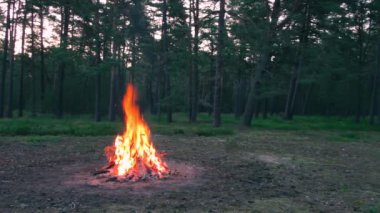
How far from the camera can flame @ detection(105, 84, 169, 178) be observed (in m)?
9.47

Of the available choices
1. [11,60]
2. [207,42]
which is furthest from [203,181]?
[11,60]

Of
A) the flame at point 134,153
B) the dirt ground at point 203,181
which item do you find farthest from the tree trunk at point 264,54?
the flame at point 134,153

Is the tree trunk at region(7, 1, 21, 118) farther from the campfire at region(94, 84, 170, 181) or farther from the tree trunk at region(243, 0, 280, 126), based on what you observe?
the campfire at region(94, 84, 170, 181)

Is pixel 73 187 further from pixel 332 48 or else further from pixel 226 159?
pixel 332 48

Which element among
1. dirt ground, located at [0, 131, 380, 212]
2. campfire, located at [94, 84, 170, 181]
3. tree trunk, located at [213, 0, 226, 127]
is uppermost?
tree trunk, located at [213, 0, 226, 127]

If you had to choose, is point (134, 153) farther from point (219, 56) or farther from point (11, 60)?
point (11, 60)

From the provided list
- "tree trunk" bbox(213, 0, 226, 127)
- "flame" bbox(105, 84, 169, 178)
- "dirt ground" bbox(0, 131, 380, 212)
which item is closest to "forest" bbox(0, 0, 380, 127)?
"tree trunk" bbox(213, 0, 226, 127)

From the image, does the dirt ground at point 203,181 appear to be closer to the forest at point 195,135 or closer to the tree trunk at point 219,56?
the forest at point 195,135

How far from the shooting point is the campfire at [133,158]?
30.4 ft

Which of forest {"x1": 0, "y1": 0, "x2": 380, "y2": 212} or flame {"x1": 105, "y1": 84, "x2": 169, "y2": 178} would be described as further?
flame {"x1": 105, "y1": 84, "x2": 169, "y2": 178}

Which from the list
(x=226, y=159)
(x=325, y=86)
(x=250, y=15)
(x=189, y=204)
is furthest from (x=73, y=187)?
(x=325, y=86)

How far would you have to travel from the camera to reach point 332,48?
30734mm

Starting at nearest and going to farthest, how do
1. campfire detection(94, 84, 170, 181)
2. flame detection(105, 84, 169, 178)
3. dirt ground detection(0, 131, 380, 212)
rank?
1. dirt ground detection(0, 131, 380, 212)
2. campfire detection(94, 84, 170, 181)
3. flame detection(105, 84, 169, 178)

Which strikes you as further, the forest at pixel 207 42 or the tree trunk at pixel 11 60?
the tree trunk at pixel 11 60
